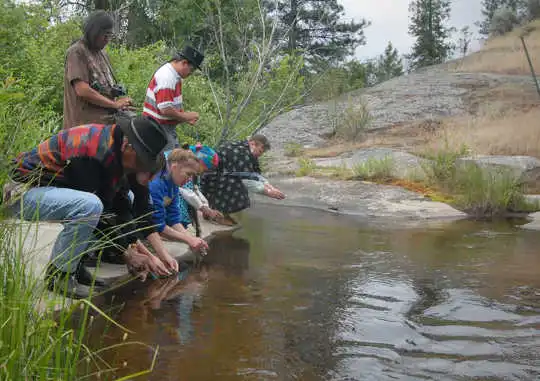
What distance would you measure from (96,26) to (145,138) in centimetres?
168

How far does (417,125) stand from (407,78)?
643 centimetres

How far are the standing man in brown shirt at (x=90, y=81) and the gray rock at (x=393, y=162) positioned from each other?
6.41 metres

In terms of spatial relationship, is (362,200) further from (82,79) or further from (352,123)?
(352,123)

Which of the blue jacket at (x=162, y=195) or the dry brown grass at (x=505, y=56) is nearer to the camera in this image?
the blue jacket at (x=162, y=195)

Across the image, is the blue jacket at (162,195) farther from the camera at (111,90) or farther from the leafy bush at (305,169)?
the leafy bush at (305,169)

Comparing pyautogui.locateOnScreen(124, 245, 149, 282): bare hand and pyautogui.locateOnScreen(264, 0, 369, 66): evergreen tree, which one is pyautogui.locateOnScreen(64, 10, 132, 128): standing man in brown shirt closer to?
pyautogui.locateOnScreen(124, 245, 149, 282): bare hand

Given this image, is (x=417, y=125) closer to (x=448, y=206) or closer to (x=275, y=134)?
(x=275, y=134)

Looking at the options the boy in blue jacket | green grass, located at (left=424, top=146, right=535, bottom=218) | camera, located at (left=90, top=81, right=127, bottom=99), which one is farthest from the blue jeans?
green grass, located at (left=424, top=146, right=535, bottom=218)

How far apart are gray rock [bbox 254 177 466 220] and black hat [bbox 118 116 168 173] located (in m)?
5.40

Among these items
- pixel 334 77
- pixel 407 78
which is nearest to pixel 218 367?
pixel 334 77

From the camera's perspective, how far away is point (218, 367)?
2.81 meters

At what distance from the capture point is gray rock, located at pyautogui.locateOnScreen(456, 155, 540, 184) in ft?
30.7

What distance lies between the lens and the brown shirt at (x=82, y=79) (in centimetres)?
462

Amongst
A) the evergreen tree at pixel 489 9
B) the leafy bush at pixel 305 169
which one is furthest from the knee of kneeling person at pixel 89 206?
the evergreen tree at pixel 489 9
